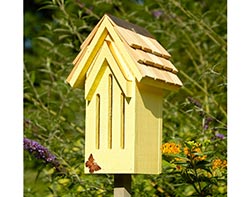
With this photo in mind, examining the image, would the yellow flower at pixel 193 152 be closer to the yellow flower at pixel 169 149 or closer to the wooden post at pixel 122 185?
the yellow flower at pixel 169 149

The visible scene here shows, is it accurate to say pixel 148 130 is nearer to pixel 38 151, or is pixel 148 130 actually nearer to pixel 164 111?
pixel 38 151

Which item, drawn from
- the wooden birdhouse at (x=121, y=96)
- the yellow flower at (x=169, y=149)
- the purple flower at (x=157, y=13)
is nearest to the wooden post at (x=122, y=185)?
the wooden birdhouse at (x=121, y=96)

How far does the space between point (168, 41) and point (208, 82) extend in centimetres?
31

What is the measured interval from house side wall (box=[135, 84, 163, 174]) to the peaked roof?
53mm

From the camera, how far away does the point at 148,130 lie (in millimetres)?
2447

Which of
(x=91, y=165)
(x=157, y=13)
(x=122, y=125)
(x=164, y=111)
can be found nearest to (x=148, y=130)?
(x=122, y=125)

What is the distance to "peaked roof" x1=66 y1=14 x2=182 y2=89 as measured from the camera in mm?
2381

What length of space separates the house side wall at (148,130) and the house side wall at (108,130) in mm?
25

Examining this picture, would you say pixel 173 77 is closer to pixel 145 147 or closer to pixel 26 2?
pixel 145 147

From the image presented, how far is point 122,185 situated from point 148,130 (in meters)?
0.20

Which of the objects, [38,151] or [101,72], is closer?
[101,72]

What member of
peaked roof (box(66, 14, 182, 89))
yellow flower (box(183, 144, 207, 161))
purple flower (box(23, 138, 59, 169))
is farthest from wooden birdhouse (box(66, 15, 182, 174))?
purple flower (box(23, 138, 59, 169))

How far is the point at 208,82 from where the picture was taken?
4160 mm
